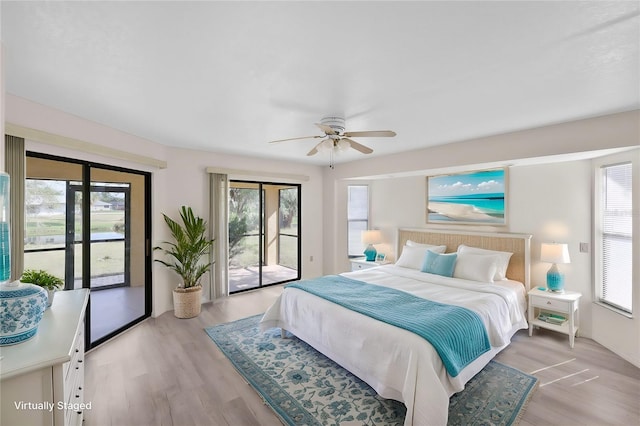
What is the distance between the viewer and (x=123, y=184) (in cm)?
366

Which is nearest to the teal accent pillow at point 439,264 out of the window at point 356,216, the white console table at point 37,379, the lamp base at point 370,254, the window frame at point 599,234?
the lamp base at point 370,254

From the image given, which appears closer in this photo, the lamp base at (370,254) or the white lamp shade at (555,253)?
the white lamp shade at (555,253)

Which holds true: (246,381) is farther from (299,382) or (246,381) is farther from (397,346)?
(397,346)

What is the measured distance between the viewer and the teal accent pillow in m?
3.88

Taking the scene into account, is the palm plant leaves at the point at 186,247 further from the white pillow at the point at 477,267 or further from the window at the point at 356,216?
the white pillow at the point at 477,267

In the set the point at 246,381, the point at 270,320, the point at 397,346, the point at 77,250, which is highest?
the point at 77,250

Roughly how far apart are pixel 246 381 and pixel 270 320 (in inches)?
34.7

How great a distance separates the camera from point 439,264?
3.96 metres

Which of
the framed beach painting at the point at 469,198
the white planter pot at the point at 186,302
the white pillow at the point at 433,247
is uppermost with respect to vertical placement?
the framed beach painting at the point at 469,198

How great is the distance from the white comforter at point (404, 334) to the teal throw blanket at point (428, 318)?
68mm

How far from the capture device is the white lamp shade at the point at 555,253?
3.32 m

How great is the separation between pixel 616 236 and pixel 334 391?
136 inches

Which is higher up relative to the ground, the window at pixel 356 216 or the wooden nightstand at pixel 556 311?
the window at pixel 356 216

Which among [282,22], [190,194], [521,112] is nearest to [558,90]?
[521,112]
